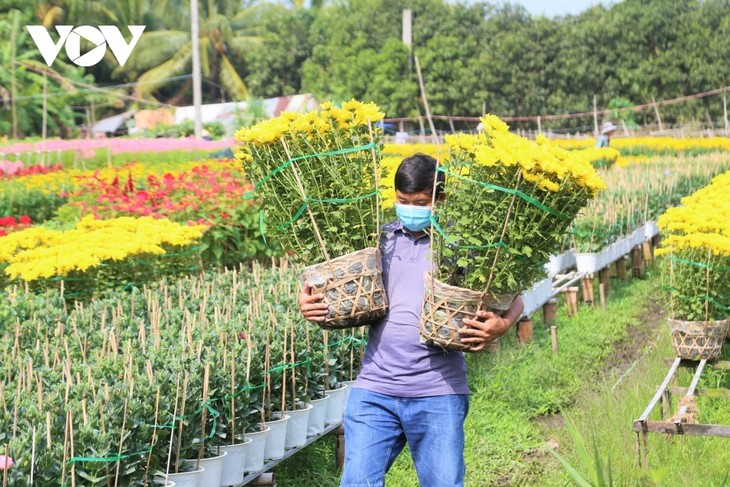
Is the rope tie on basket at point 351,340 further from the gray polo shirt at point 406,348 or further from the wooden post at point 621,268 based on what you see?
the wooden post at point 621,268

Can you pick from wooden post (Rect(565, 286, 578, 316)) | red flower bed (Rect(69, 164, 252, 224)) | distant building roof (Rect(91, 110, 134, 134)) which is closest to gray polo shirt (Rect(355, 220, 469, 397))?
red flower bed (Rect(69, 164, 252, 224))

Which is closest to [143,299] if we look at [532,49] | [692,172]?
[692,172]

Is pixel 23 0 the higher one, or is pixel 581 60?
pixel 23 0

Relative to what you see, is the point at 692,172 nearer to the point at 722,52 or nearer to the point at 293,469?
the point at 293,469

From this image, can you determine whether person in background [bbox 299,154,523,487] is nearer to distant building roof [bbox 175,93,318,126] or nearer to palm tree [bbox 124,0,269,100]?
distant building roof [bbox 175,93,318,126]

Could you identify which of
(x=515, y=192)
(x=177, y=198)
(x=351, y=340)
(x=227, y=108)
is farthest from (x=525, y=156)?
(x=227, y=108)

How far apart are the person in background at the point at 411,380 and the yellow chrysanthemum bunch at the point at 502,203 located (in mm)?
123

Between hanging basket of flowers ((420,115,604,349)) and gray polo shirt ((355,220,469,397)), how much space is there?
9 cm

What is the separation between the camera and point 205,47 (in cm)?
4588

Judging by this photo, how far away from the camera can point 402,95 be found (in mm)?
37219

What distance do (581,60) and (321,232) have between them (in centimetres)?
3864

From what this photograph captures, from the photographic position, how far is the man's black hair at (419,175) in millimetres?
3420

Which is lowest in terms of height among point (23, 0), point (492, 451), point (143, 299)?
point (492, 451)

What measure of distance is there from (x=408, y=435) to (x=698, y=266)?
3.72 meters
